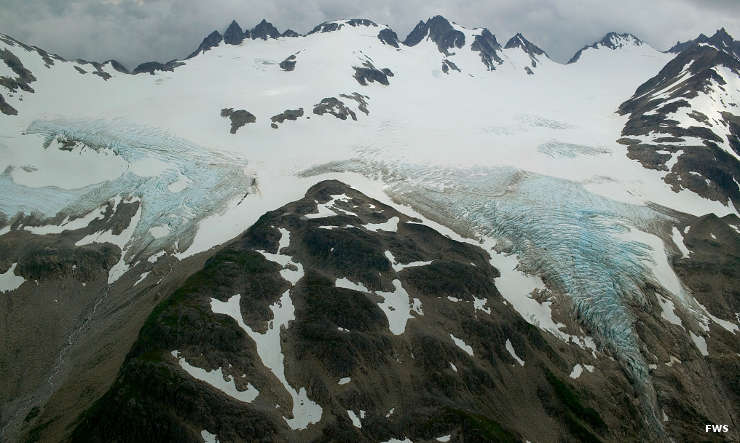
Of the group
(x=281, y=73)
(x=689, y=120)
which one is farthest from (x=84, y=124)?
(x=689, y=120)

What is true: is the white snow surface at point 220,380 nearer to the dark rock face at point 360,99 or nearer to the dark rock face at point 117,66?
the dark rock face at point 360,99

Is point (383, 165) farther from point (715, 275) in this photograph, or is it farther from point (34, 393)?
point (34, 393)

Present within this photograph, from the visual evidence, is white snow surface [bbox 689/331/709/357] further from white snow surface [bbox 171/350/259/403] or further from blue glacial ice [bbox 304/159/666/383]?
white snow surface [bbox 171/350/259/403]

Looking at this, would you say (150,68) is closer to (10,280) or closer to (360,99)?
(360,99)

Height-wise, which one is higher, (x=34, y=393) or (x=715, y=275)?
(x=715, y=275)

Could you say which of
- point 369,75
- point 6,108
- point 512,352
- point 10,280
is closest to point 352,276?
point 512,352

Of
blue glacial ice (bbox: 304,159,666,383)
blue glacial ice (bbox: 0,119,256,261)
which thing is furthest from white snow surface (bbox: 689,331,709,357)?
blue glacial ice (bbox: 0,119,256,261)
